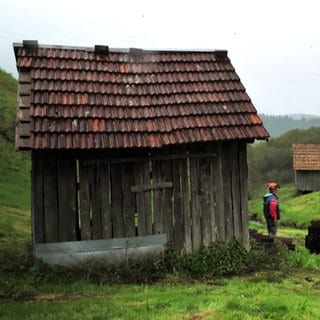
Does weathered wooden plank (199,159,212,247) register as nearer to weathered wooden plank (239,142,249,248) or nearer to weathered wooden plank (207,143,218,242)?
weathered wooden plank (207,143,218,242)

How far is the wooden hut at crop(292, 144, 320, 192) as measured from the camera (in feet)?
164

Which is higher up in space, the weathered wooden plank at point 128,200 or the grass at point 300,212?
the weathered wooden plank at point 128,200

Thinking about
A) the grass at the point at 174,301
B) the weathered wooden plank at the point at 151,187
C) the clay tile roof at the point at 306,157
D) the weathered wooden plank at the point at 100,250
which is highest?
the clay tile roof at the point at 306,157

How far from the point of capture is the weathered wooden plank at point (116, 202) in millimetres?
9961

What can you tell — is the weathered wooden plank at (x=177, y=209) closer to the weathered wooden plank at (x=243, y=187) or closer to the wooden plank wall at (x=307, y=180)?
the weathered wooden plank at (x=243, y=187)

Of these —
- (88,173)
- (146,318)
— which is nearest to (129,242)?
(88,173)

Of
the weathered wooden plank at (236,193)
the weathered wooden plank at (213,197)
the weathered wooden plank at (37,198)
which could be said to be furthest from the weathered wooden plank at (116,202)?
the weathered wooden plank at (236,193)

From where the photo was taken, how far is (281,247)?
1231 cm

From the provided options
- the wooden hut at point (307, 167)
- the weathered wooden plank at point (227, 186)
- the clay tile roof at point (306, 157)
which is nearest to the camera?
the weathered wooden plank at point (227, 186)

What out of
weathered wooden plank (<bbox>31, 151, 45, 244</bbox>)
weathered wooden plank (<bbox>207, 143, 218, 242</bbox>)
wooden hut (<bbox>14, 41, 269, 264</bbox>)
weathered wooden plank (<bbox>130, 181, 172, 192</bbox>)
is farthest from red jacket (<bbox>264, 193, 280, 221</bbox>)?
weathered wooden plank (<bbox>31, 151, 45, 244</bbox>)

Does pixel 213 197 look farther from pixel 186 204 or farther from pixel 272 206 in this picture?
pixel 272 206

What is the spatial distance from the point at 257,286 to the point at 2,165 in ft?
63.0

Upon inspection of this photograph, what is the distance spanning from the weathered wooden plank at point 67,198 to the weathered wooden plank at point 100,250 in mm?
251

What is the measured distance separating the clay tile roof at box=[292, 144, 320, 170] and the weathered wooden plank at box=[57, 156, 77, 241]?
144ft
